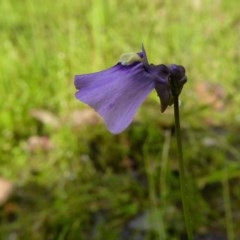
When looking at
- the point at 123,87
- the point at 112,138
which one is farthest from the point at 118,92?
the point at 112,138

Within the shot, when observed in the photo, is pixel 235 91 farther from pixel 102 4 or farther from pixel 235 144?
pixel 102 4

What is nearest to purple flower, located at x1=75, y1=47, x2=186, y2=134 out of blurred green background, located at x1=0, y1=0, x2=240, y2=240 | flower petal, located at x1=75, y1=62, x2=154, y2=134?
flower petal, located at x1=75, y1=62, x2=154, y2=134

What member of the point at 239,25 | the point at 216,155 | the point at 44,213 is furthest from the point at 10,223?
the point at 239,25

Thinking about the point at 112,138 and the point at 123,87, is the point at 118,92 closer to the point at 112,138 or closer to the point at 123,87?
the point at 123,87

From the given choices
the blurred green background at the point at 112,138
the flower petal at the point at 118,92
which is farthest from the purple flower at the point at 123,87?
the blurred green background at the point at 112,138

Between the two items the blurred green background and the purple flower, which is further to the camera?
the blurred green background

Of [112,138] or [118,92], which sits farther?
[112,138]

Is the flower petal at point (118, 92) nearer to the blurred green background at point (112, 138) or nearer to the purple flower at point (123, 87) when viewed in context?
the purple flower at point (123, 87)

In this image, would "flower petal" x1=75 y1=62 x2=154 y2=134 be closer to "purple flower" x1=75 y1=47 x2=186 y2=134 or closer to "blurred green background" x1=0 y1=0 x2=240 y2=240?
"purple flower" x1=75 y1=47 x2=186 y2=134

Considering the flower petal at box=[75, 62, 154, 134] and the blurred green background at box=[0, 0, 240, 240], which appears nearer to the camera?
the flower petal at box=[75, 62, 154, 134]
